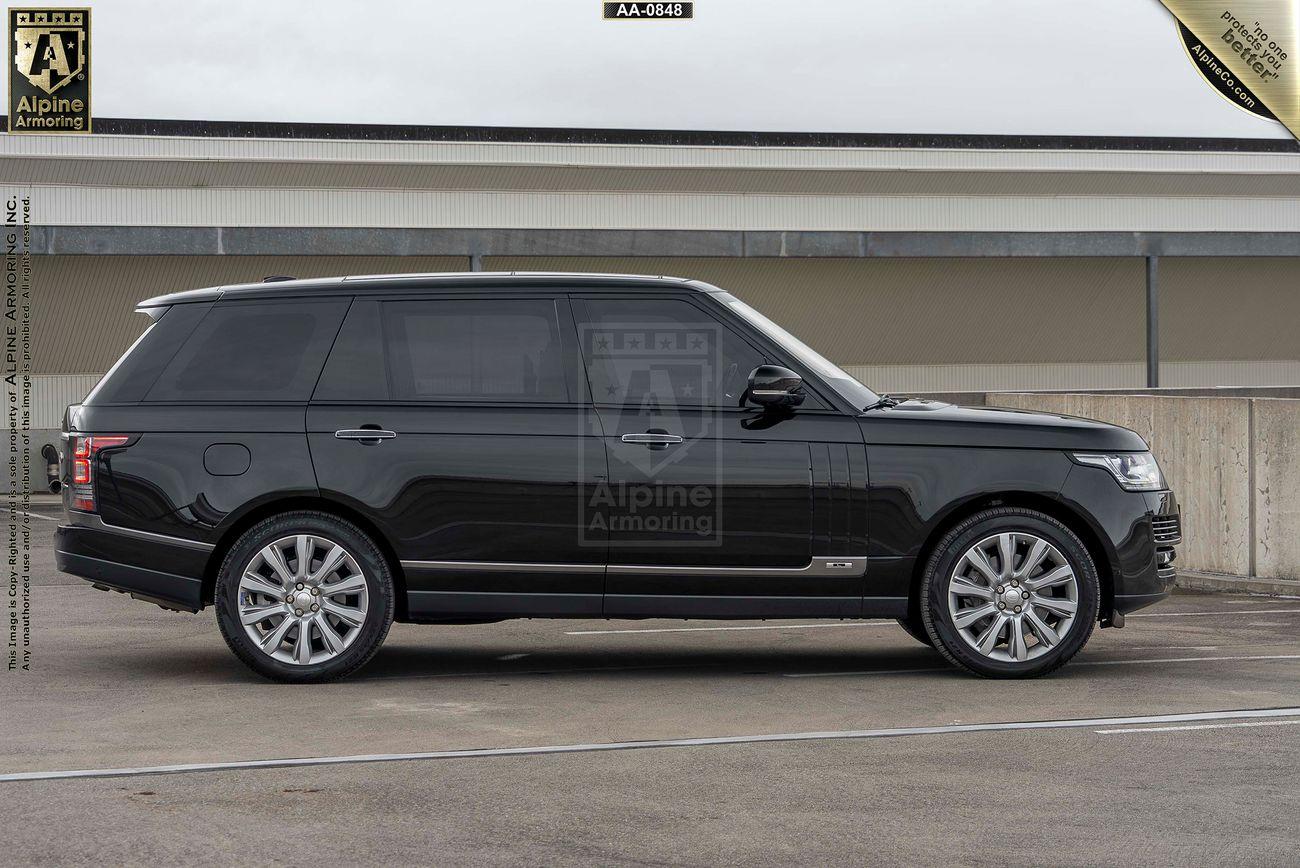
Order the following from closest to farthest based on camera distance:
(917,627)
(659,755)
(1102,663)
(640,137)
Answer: (659,755), (917,627), (1102,663), (640,137)

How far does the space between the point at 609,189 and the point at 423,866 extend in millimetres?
28844

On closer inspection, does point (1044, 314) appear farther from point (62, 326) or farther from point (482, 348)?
point (482, 348)

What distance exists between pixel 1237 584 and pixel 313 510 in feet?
24.9

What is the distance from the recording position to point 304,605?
846 centimetres

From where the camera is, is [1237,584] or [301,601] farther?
[1237,584]

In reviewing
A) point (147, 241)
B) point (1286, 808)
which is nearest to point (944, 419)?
point (1286, 808)

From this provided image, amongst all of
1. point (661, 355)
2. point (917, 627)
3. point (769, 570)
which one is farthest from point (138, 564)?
point (917, 627)

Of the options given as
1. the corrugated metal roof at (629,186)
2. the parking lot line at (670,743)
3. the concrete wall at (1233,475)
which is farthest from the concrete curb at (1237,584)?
the corrugated metal roof at (629,186)

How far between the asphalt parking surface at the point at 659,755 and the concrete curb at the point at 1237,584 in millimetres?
2587

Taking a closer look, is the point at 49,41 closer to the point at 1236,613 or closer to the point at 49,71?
the point at 49,71

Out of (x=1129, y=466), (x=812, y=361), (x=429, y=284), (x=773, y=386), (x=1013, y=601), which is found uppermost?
(x=429, y=284)

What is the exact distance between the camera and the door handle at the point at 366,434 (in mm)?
8492

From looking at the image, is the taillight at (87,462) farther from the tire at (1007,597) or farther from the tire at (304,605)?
the tire at (1007,597)

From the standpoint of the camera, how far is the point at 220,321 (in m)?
8.75
